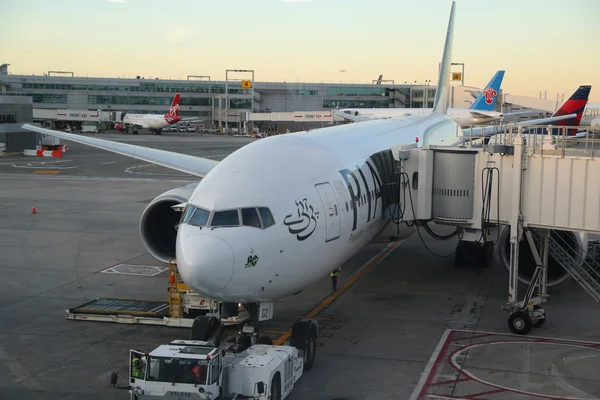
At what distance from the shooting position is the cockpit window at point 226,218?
42.1 feet

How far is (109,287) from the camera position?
21.5 metres

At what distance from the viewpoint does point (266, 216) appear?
13156 mm

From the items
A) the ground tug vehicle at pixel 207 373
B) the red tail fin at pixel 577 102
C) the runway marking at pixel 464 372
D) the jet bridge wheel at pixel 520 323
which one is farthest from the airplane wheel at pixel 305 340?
the red tail fin at pixel 577 102

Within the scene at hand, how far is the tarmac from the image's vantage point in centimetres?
1389

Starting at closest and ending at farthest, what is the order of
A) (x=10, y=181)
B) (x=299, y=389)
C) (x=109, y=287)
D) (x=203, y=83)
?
(x=299, y=389)
(x=109, y=287)
(x=10, y=181)
(x=203, y=83)

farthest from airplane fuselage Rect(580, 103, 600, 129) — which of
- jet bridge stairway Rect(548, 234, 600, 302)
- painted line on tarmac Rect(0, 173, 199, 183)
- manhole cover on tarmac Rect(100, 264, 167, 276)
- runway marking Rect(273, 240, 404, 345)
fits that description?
manhole cover on tarmac Rect(100, 264, 167, 276)

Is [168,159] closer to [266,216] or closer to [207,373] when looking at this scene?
[266,216]

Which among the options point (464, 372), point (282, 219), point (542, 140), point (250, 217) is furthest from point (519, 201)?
point (250, 217)

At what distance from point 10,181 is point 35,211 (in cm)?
1428

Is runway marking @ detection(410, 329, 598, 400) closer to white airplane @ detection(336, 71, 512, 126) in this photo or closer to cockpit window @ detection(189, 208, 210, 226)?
cockpit window @ detection(189, 208, 210, 226)

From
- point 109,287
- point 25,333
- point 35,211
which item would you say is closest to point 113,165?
point 35,211

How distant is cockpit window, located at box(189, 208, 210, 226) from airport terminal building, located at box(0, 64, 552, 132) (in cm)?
10769

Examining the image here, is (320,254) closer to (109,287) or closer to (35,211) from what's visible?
(109,287)

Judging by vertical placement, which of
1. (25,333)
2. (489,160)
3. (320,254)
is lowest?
(25,333)
